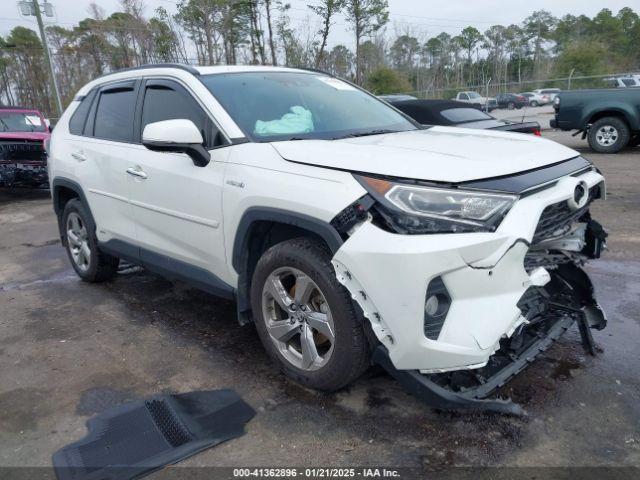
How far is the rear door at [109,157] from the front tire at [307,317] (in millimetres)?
1611

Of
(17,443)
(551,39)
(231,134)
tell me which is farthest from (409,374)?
(551,39)

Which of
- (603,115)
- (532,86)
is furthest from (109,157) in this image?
(532,86)

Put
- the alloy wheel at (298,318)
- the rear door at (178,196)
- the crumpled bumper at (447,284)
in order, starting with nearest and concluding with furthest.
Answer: the crumpled bumper at (447,284) < the alloy wheel at (298,318) < the rear door at (178,196)

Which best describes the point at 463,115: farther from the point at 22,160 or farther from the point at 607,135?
the point at 22,160

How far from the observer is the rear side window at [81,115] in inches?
188

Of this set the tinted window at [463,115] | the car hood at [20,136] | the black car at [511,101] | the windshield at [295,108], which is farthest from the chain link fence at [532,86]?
the windshield at [295,108]

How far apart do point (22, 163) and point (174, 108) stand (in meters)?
8.00

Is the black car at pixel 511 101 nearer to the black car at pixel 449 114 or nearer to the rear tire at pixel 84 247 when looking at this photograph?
the black car at pixel 449 114

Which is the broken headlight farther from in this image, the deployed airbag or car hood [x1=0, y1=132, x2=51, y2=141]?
car hood [x1=0, y1=132, x2=51, y2=141]

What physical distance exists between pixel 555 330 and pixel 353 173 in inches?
57.6

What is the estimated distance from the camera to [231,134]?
10.5 feet

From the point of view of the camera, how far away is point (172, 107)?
12.2ft

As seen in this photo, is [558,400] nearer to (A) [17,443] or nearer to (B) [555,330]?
(B) [555,330]

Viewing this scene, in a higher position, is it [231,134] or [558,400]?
[231,134]
